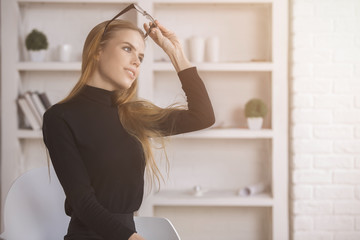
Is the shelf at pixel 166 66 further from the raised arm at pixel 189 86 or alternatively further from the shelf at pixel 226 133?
the raised arm at pixel 189 86

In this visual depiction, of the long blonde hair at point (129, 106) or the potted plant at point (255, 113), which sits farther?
the potted plant at point (255, 113)

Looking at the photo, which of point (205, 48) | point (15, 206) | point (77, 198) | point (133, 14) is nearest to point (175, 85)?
point (205, 48)

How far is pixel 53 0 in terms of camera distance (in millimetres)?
2918

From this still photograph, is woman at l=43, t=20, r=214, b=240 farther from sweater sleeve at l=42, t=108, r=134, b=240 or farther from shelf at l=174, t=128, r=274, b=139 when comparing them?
shelf at l=174, t=128, r=274, b=139

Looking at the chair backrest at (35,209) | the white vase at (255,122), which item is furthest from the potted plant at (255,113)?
the chair backrest at (35,209)

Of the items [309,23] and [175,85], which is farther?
[175,85]

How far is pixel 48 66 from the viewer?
2947mm

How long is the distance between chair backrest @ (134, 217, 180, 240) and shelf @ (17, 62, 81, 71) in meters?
1.60

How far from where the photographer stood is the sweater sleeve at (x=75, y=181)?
3.72 ft

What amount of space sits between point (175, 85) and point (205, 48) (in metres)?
0.34

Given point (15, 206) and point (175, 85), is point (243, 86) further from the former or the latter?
point (15, 206)

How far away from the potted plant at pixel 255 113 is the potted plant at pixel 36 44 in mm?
1438

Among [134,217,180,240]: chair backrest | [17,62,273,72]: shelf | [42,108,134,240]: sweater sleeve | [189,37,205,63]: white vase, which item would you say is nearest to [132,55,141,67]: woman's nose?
[42,108,134,240]: sweater sleeve

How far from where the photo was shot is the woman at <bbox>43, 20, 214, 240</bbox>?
117 cm
